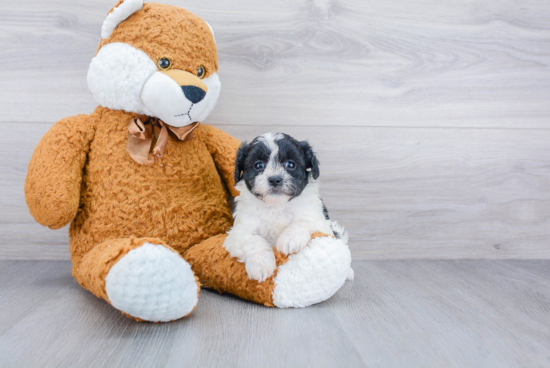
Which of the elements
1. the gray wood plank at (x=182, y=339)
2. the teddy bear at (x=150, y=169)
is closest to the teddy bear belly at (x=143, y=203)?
the teddy bear at (x=150, y=169)

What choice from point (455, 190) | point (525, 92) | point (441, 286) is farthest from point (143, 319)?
point (525, 92)

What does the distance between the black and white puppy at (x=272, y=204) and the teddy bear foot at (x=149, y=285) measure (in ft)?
0.85

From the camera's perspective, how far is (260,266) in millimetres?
1219

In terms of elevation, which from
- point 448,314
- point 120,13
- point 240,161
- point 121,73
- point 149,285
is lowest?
point 448,314

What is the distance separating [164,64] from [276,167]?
0.50m

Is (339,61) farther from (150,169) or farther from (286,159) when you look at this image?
(150,169)

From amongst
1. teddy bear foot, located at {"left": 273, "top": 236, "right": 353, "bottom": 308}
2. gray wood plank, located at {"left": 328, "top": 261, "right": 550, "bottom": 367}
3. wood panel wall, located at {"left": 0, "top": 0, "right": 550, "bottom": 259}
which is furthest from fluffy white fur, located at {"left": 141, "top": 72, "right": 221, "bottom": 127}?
gray wood plank, located at {"left": 328, "top": 261, "right": 550, "bottom": 367}

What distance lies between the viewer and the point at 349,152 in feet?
6.07

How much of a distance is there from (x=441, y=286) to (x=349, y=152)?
2.24 feet

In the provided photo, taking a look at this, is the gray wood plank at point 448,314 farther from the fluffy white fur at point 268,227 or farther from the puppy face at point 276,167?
the puppy face at point 276,167

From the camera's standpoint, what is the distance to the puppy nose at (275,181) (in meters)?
1.27

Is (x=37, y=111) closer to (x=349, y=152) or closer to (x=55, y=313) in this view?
(x=55, y=313)

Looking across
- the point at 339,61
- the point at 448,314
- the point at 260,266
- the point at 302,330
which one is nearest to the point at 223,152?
the point at 260,266

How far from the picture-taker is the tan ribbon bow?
137 centimetres
